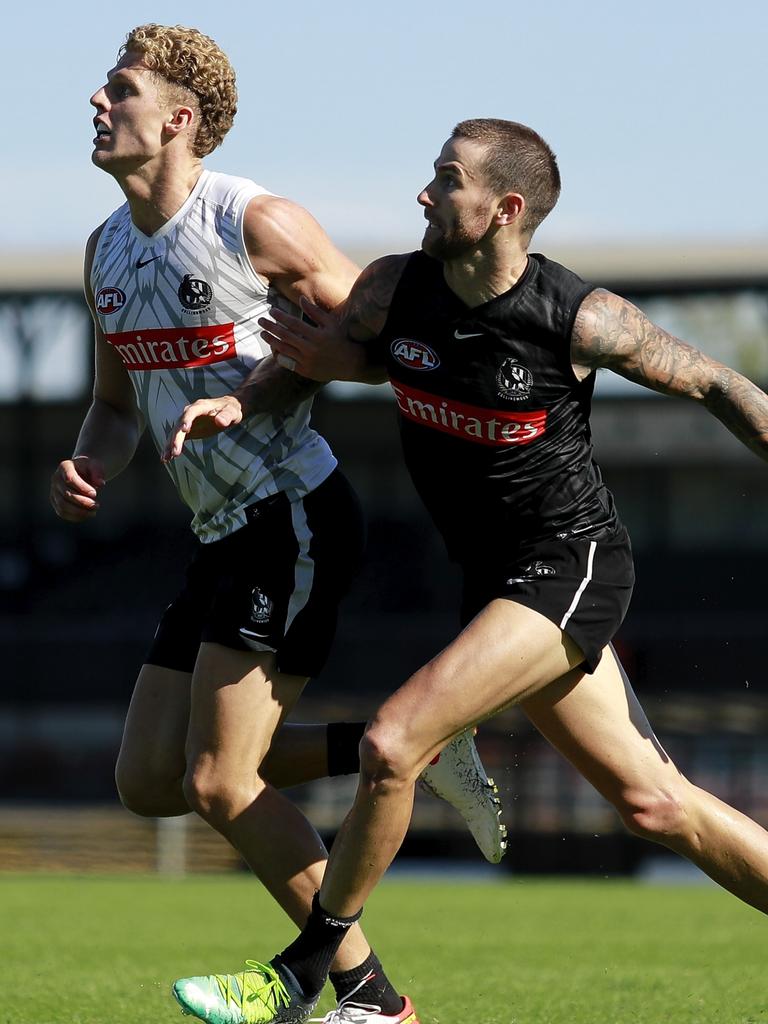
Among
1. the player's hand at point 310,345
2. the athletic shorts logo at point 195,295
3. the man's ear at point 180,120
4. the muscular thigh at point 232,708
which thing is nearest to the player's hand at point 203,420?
the player's hand at point 310,345

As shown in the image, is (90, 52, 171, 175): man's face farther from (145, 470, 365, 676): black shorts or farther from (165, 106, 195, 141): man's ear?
(145, 470, 365, 676): black shorts

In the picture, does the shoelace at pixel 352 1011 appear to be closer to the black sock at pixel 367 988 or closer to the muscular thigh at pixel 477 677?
the black sock at pixel 367 988

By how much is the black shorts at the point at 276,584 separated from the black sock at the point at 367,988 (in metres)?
0.92

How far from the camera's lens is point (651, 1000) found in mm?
6488

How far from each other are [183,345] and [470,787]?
174 centimetres

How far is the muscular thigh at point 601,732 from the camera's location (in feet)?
16.2

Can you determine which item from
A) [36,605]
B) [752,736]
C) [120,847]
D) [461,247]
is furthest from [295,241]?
[36,605]

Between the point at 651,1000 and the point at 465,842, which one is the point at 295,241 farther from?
the point at 465,842

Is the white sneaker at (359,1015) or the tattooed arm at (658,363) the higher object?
the tattooed arm at (658,363)

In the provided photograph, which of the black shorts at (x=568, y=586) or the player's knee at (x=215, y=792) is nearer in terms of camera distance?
the black shorts at (x=568, y=586)

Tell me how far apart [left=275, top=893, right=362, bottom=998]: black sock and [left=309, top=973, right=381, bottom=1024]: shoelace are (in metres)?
0.15

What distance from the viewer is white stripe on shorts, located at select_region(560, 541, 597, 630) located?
4816 mm

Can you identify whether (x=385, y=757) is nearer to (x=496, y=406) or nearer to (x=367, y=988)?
(x=367, y=988)

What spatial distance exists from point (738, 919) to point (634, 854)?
15.0 meters
